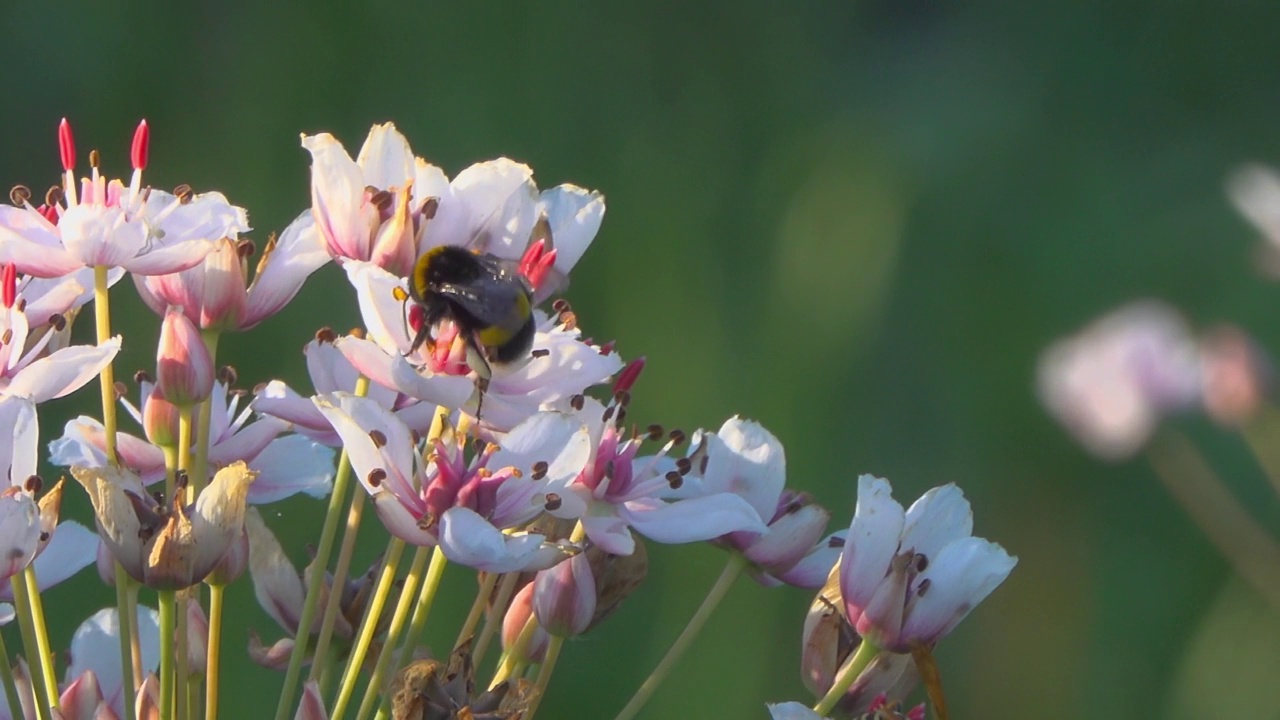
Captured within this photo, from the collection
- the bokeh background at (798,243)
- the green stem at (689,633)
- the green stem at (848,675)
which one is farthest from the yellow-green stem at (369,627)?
the bokeh background at (798,243)

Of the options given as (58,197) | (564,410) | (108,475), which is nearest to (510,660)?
(564,410)

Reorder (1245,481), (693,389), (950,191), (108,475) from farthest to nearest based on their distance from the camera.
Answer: (950,191) < (1245,481) < (693,389) < (108,475)

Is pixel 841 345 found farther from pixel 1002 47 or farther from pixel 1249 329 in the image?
pixel 1002 47

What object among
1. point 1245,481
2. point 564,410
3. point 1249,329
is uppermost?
point 564,410

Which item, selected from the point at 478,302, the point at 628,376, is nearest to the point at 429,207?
the point at 478,302

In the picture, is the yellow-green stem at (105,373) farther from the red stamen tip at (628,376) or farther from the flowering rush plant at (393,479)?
the red stamen tip at (628,376)

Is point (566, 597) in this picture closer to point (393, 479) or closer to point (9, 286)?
point (393, 479)
